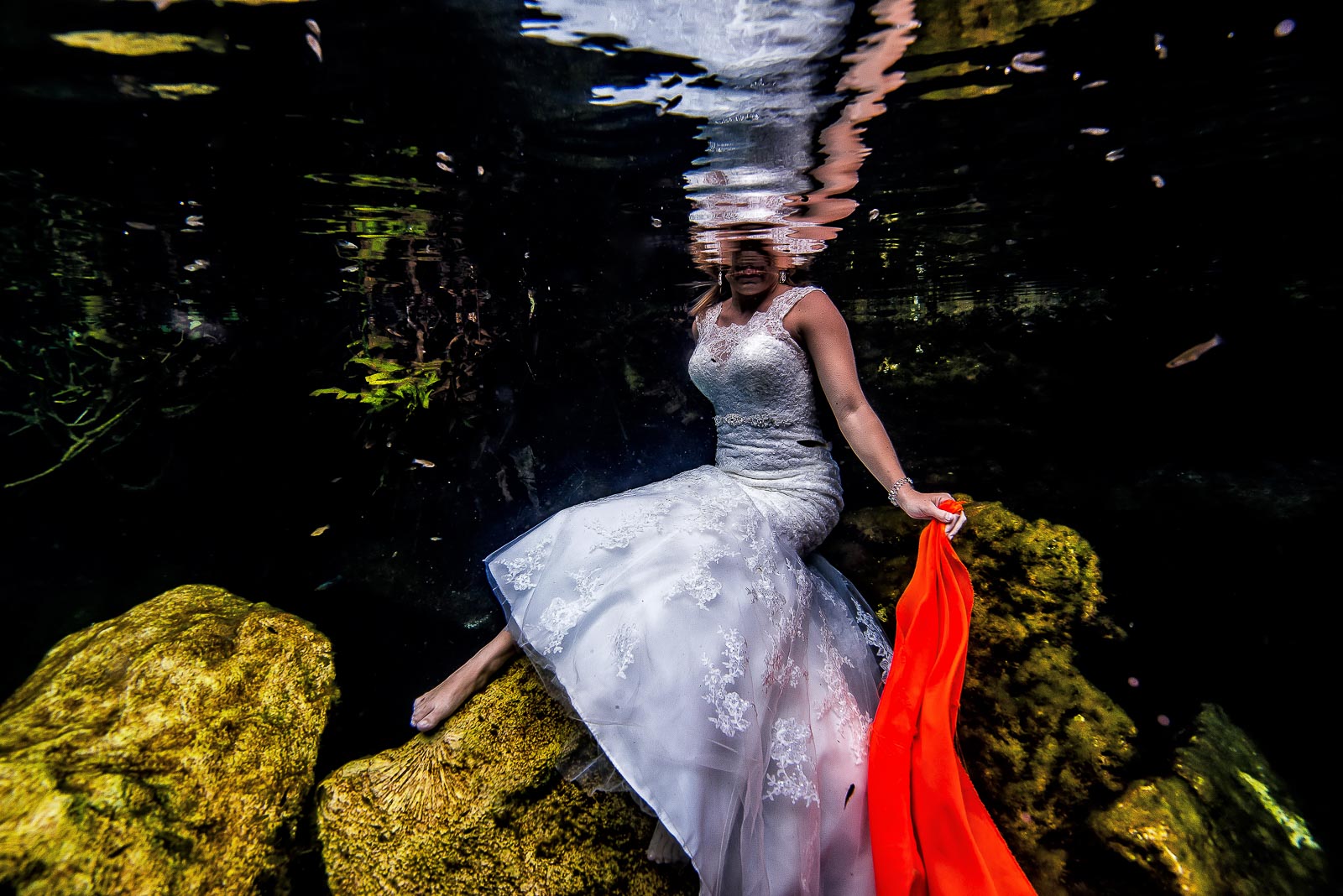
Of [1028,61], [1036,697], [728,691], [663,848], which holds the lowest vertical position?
[663,848]

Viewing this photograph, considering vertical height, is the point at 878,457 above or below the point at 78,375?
above

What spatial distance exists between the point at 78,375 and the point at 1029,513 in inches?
550

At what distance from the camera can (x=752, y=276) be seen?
13.0 feet

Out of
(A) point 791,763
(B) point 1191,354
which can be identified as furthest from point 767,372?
(B) point 1191,354

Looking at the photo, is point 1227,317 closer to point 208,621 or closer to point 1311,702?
point 1311,702

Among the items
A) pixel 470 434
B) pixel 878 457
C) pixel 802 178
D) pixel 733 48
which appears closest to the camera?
pixel 878 457

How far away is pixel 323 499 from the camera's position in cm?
729

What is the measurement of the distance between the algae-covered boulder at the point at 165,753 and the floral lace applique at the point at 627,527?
2.69 metres

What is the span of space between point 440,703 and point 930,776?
282 centimetres

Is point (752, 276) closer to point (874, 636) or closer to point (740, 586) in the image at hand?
point (740, 586)

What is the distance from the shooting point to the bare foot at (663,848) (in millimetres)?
2426

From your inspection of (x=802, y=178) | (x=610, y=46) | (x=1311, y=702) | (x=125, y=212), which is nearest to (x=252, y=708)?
(x=610, y=46)

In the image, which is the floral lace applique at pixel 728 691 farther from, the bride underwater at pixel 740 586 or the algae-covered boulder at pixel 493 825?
the algae-covered boulder at pixel 493 825

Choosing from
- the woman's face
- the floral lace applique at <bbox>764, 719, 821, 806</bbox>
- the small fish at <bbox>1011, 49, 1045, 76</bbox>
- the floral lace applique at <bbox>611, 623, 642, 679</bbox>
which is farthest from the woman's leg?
the small fish at <bbox>1011, 49, 1045, 76</bbox>
